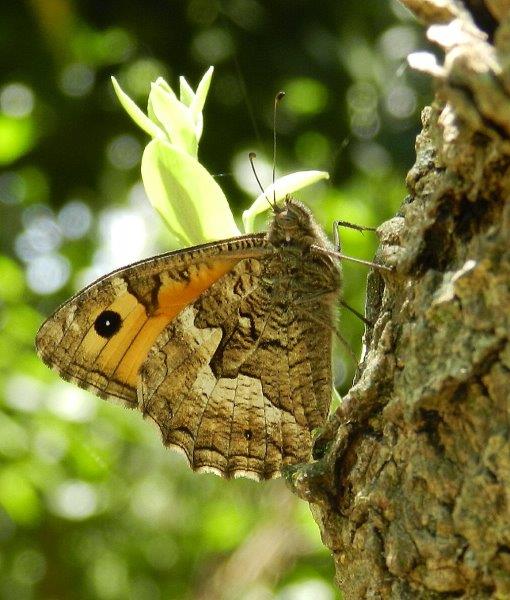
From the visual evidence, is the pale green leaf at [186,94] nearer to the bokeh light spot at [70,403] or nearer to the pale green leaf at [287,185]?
the pale green leaf at [287,185]

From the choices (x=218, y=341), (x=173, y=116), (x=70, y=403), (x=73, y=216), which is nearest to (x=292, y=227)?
(x=218, y=341)

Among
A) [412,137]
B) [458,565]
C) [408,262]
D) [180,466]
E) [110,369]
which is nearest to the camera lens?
[458,565]

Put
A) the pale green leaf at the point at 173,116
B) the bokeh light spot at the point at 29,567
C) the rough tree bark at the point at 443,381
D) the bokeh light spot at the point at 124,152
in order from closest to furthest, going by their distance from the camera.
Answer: the rough tree bark at the point at 443,381 < the pale green leaf at the point at 173,116 < the bokeh light spot at the point at 124,152 < the bokeh light spot at the point at 29,567

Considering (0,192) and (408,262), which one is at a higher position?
(0,192)

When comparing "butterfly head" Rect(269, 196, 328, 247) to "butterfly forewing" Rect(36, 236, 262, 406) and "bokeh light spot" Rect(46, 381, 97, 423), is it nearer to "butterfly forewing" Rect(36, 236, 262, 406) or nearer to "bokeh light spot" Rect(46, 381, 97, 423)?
"butterfly forewing" Rect(36, 236, 262, 406)

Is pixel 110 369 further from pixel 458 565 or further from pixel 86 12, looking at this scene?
pixel 86 12

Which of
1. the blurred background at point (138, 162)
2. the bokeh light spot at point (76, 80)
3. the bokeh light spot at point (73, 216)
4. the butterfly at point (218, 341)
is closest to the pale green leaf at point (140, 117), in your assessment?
the butterfly at point (218, 341)

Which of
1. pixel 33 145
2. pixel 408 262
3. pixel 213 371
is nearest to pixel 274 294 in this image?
pixel 213 371
